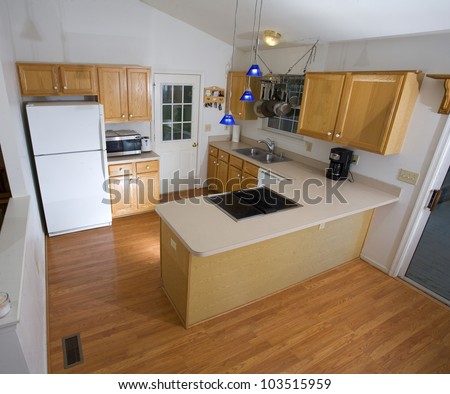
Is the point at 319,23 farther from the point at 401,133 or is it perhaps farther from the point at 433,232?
the point at 433,232

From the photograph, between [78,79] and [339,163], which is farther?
[78,79]

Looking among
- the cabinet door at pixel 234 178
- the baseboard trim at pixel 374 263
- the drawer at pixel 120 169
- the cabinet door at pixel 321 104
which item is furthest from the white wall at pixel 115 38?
the baseboard trim at pixel 374 263

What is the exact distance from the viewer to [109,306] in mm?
2588

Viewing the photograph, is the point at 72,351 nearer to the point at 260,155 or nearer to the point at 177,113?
the point at 260,155

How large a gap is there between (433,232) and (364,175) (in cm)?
164

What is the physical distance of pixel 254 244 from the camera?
2.41 metres

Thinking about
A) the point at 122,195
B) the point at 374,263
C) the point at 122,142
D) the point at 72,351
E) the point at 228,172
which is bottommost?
the point at 72,351

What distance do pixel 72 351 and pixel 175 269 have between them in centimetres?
93

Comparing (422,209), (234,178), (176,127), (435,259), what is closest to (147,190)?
(176,127)

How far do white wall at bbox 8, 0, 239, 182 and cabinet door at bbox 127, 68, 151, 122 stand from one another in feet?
1.30

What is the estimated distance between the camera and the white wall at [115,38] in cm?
335

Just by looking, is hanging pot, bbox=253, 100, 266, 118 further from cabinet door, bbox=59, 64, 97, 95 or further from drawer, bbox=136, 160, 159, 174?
cabinet door, bbox=59, 64, 97, 95

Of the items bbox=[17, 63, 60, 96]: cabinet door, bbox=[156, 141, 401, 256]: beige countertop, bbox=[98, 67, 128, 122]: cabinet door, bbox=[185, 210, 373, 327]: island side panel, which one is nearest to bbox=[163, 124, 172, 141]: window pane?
bbox=[98, 67, 128, 122]: cabinet door

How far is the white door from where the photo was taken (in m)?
4.45
